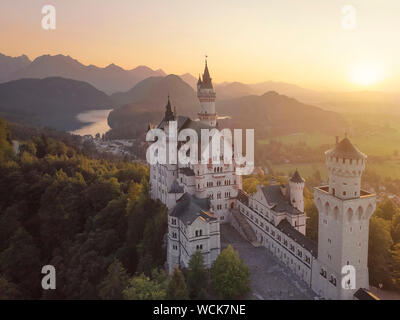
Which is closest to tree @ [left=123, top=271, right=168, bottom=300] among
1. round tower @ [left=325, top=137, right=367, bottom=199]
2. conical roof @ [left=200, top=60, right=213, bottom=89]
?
round tower @ [left=325, top=137, right=367, bottom=199]

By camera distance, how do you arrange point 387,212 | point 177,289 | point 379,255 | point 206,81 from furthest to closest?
point 206,81 < point 387,212 < point 379,255 < point 177,289

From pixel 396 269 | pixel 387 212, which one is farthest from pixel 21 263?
pixel 387 212

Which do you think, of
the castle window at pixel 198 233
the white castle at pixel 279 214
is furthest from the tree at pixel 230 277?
the white castle at pixel 279 214

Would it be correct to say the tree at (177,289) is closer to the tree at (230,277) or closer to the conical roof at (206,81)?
the tree at (230,277)

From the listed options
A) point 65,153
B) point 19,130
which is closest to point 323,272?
point 65,153

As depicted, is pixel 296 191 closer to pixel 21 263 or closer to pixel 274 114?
pixel 21 263
